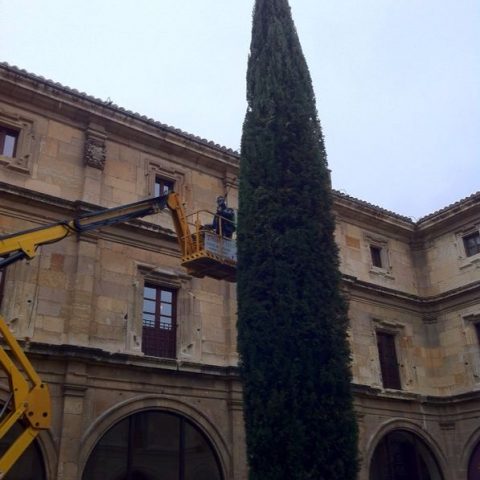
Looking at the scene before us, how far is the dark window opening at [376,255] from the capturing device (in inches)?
799

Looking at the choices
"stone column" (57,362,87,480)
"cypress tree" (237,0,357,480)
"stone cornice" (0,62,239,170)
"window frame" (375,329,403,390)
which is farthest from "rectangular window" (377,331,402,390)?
"stone column" (57,362,87,480)

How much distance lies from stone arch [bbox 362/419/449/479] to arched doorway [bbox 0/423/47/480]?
8.71 metres

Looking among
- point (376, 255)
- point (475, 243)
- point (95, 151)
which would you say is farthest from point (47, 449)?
point (475, 243)

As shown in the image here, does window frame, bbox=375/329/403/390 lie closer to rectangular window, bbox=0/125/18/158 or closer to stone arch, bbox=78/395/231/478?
stone arch, bbox=78/395/231/478

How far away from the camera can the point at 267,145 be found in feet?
39.1

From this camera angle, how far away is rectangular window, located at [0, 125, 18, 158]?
14.0 m

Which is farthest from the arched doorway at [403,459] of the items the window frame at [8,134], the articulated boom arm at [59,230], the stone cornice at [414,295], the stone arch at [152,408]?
the window frame at [8,134]

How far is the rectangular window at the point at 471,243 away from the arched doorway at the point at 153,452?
10384 mm

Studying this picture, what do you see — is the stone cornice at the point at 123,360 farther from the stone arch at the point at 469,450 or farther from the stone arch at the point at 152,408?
the stone arch at the point at 469,450

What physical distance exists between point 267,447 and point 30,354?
5.36 m

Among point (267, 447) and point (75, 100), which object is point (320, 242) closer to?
point (267, 447)

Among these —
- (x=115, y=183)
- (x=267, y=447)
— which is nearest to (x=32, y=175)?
(x=115, y=183)

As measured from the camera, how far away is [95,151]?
15023 mm

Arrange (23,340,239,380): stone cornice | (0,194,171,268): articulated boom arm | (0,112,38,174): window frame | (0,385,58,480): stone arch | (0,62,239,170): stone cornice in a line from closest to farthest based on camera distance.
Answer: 1. (0,194,171,268): articulated boom arm
2. (0,385,58,480): stone arch
3. (23,340,239,380): stone cornice
4. (0,112,38,174): window frame
5. (0,62,239,170): stone cornice
